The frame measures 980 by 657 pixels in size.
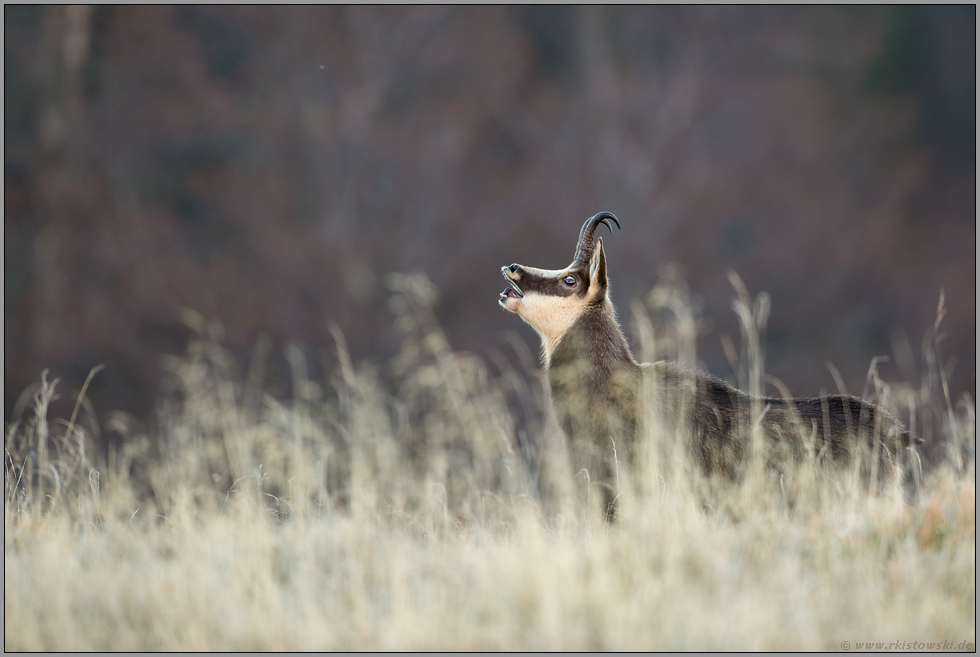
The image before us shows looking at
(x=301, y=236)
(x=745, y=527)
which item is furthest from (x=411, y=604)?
(x=301, y=236)

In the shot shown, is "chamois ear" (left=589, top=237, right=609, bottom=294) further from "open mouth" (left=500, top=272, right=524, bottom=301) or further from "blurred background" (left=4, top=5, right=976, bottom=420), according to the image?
"blurred background" (left=4, top=5, right=976, bottom=420)

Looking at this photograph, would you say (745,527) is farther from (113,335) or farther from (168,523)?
(113,335)

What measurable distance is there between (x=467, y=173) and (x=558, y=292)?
53.4ft

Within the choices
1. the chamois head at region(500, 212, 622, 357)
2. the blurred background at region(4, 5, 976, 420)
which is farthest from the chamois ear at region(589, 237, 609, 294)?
the blurred background at region(4, 5, 976, 420)

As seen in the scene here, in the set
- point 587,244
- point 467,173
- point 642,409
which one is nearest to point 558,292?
point 587,244

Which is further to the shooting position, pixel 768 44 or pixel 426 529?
pixel 768 44

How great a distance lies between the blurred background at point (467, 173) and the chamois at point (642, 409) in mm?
12748

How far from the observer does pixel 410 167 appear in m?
20.6

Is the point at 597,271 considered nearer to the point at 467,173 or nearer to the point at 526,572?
the point at 526,572

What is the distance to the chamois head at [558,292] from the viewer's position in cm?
573

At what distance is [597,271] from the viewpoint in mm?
5715

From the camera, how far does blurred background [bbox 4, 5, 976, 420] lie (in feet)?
58.7

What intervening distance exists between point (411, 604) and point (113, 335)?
50.9 feet

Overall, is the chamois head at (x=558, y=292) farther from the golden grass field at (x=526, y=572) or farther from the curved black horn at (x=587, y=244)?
the golden grass field at (x=526, y=572)
